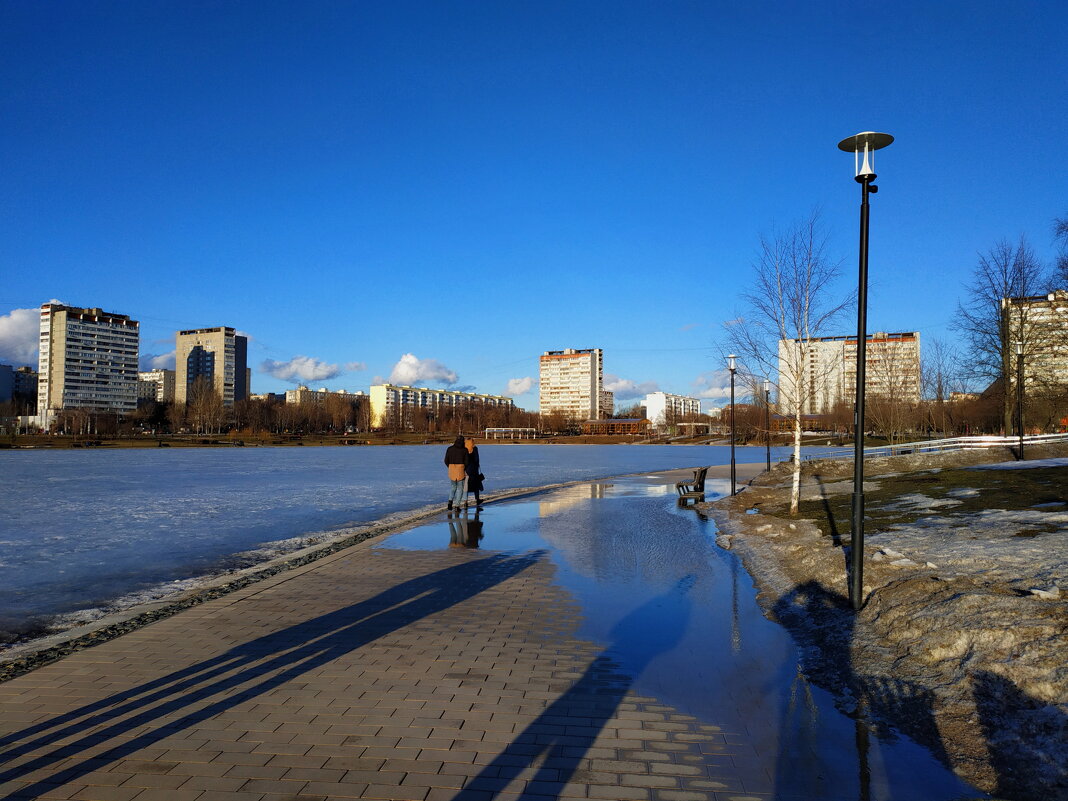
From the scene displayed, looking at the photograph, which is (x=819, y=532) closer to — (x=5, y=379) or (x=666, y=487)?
(x=666, y=487)

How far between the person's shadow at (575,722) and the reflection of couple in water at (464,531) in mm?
5645

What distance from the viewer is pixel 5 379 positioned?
174 meters

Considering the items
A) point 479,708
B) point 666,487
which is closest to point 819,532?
point 479,708

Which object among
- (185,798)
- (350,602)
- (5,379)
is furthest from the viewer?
(5,379)

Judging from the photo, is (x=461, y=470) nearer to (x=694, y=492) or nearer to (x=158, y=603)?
(x=694, y=492)

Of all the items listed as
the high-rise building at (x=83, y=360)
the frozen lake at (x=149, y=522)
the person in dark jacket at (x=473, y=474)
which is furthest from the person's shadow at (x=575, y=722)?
the high-rise building at (x=83, y=360)

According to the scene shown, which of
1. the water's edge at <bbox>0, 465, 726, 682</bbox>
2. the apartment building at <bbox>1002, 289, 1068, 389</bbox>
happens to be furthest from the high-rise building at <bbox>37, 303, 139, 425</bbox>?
the apartment building at <bbox>1002, 289, 1068, 389</bbox>

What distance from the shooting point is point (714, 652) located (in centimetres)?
608

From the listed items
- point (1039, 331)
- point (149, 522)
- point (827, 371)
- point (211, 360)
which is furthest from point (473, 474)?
point (211, 360)

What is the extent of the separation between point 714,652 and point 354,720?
3164 millimetres

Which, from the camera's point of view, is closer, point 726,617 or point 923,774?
point 923,774

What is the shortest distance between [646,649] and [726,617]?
1.51m

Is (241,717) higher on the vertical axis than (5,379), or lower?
lower

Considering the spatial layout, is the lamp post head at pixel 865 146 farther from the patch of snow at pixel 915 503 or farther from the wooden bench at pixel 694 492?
the wooden bench at pixel 694 492
